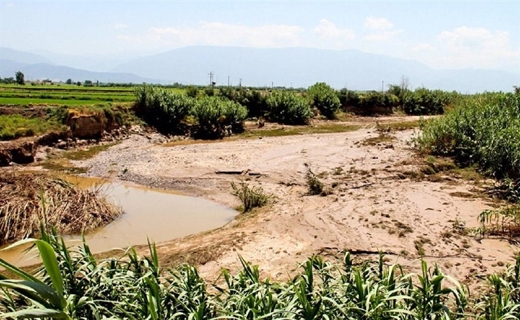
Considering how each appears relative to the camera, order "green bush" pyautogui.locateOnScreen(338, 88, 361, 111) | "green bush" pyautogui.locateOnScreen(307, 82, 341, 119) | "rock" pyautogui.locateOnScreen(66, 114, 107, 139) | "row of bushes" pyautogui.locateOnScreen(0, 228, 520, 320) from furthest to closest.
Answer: "green bush" pyautogui.locateOnScreen(338, 88, 361, 111)
"green bush" pyautogui.locateOnScreen(307, 82, 341, 119)
"rock" pyautogui.locateOnScreen(66, 114, 107, 139)
"row of bushes" pyautogui.locateOnScreen(0, 228, 520, 320)

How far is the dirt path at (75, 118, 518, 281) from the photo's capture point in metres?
6.23

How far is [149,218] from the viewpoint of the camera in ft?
30.0

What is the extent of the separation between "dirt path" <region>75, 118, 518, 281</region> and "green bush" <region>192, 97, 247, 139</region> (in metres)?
3.57

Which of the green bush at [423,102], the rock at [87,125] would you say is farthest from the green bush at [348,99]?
the rock at [87,125]

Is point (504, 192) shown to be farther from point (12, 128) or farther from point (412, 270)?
point (12, 128)

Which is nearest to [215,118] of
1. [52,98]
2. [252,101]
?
[252,101]

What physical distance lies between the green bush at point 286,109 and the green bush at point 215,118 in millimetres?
3437

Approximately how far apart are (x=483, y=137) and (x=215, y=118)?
37.0 feet

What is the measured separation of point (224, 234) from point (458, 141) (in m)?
8.27

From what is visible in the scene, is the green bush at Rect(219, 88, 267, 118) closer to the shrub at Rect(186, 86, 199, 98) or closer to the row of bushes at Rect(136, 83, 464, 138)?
the row of bushes at Rect(136, 83, 464, 138)

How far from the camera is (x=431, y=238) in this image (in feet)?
22.0

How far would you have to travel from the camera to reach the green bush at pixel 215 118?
19094 mm

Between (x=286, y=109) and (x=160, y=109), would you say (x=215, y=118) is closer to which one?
(x=160, y=109)

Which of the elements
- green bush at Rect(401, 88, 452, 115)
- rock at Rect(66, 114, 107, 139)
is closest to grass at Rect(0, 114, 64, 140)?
rock at Rect(66, 114, 107, 139)
